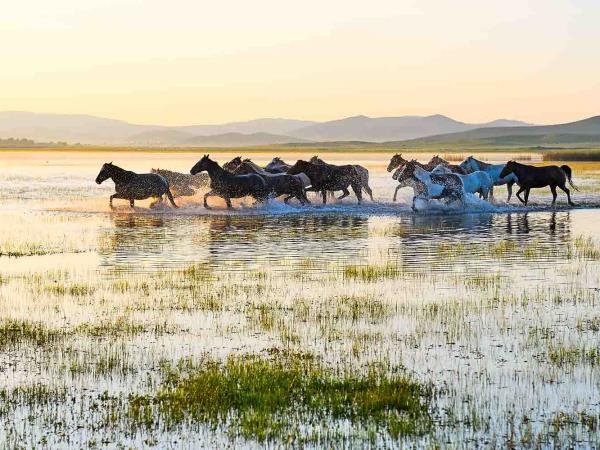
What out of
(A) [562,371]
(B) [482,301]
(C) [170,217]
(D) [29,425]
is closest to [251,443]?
(D) [29,425]

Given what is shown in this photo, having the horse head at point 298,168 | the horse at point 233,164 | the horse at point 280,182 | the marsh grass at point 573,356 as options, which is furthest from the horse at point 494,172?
the marsh grass at point 573,356

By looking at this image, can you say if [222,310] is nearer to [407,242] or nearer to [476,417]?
[476,417]

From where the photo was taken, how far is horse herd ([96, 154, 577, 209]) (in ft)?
110

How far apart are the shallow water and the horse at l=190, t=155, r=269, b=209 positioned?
11.7 feet

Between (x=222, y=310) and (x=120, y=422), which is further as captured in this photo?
(x=222, y=310)

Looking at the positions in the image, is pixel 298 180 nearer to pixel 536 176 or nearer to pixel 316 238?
pixel 536 176

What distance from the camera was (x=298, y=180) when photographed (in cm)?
3497

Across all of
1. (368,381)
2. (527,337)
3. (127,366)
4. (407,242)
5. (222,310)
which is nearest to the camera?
(368,381)

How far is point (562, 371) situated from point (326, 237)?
48.3 ft

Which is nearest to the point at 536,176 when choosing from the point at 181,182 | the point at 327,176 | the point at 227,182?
the point at 327,176

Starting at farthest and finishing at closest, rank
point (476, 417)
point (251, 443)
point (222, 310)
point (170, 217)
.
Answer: point (170, 217) → point (222, 310) → point (476, 417) → point (251, 443)

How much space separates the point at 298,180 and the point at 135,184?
217 inches

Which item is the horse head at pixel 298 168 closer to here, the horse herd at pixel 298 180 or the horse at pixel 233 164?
the horse herd at pixel 298 180

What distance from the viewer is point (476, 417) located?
8.69m
